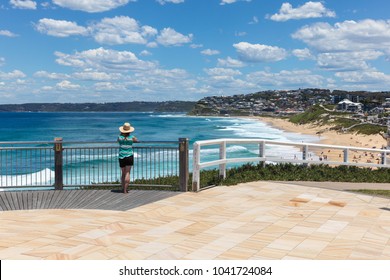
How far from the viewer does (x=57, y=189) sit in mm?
11445

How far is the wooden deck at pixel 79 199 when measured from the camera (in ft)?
32.3

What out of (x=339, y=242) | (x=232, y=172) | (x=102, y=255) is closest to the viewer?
(x=102, y=255)

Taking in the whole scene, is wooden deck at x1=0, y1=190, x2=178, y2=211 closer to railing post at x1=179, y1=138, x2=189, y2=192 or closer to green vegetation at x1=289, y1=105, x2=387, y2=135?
railing post at x1=179, y1=138, x2=189, y2=192

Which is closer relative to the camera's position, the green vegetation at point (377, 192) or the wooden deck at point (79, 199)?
the wooden deck at point (79, 199)

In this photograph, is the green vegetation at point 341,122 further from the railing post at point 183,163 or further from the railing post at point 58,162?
the railing post at point 58,162

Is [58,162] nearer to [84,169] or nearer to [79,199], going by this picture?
[79,199]

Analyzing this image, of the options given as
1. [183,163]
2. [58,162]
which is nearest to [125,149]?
[183,163]

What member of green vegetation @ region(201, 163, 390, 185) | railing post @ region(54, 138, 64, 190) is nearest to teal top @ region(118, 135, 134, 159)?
railing post @ region(54, 138, 64, 190)

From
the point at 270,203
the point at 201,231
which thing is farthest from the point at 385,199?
the point at 201,231

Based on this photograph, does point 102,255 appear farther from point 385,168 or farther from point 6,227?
point 385,168

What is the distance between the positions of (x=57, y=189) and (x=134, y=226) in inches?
158

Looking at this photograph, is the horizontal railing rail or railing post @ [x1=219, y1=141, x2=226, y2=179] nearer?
the horizontal railing rail

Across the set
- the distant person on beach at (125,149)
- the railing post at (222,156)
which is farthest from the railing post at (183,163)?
the railing post at (222,156)

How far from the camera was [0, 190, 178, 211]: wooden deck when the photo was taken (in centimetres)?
984
